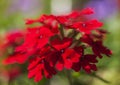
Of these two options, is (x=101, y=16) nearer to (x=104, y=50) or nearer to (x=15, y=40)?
(x=15, y=40)

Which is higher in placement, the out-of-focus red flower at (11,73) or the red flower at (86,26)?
the red flower at (86,26)

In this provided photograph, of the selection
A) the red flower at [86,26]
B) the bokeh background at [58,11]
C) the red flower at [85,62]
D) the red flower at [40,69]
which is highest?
the red flower at [86,26]

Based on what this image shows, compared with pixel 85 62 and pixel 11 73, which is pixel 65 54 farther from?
A: pixel 11 73

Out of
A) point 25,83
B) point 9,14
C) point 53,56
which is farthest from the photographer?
point 9,14

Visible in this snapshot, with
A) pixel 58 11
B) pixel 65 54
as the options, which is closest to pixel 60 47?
pixel 65 54

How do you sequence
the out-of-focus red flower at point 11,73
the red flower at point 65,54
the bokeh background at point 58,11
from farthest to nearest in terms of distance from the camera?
the bokeh background at point 58,11 < the out-of-focus red flower at point 11,73 < the red flower at point 65,54

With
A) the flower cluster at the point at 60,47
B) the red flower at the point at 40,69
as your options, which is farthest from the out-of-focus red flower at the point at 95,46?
the red flower at the point at 40,69

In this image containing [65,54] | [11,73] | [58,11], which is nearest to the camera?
[65,54]

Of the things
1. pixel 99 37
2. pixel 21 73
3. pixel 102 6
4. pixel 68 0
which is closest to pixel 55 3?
pixel 68 0

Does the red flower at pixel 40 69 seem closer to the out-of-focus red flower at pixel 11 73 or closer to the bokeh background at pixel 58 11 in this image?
the out-of-focus red flower at pixel 11 73
